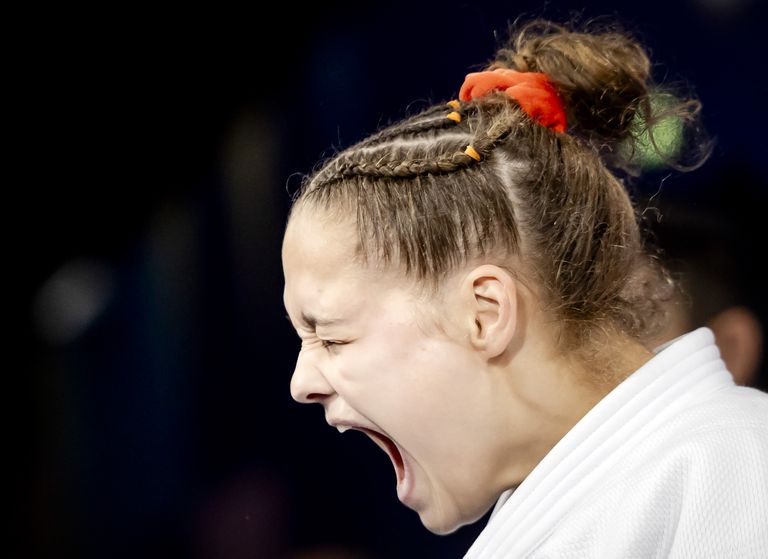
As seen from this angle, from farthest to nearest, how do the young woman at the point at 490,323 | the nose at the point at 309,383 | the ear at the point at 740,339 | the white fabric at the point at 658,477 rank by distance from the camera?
the ear at the point at 740,339 → the nose at the point at 309,383 → the young woman at the point at 490,323 → the white fabric at the point at 658,477

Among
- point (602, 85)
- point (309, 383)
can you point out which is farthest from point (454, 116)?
point (309, 383)

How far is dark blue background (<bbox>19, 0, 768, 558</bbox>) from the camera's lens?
1157 millimetres

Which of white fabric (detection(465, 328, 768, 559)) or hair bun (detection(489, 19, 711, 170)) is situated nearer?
white fabric (detection(465, 328, 768, 559))

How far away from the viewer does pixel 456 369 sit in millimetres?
736

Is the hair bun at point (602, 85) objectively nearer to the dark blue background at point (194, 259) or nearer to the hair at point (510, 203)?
the hair at point (510, 203)

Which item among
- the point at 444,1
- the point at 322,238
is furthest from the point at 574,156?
the point at 444,1

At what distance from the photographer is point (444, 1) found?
1161 mm

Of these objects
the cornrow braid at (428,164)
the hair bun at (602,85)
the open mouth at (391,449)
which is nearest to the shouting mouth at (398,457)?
the open mouth at (391,449)

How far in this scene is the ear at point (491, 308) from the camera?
0.73m

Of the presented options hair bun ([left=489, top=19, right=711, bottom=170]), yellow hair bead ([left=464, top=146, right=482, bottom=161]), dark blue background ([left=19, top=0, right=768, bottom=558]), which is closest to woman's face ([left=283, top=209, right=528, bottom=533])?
yellow hair bead ([left=464, top=146, right=482, bottom=161])

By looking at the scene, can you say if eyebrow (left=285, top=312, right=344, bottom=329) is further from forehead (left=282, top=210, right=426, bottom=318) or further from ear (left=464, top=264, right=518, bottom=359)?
ear (left=464, top=264, right=518, bottom=359)

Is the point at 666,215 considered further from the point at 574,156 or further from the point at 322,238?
the point at 322,238

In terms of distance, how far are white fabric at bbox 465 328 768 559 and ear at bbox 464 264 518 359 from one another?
0.30ft

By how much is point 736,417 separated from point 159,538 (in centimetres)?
78
